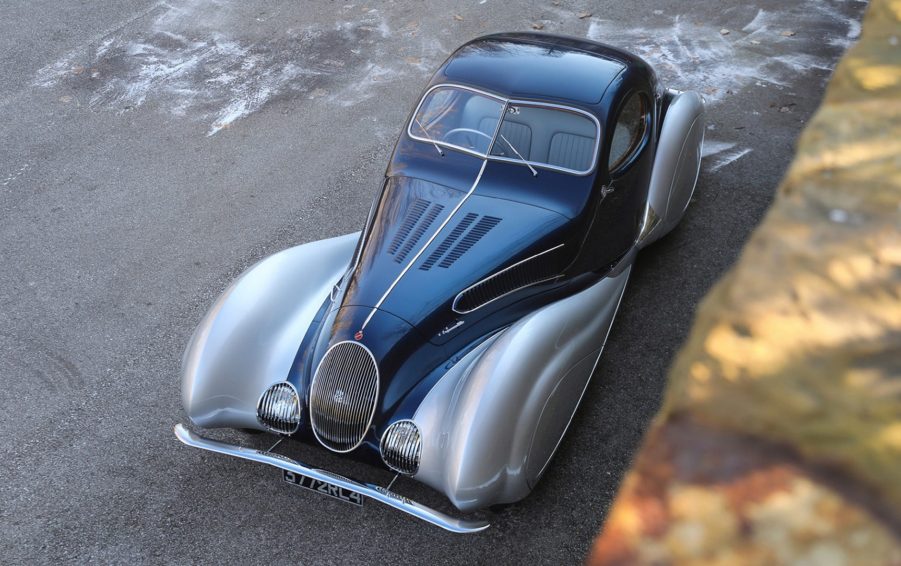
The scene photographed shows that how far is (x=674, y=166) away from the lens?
541cm

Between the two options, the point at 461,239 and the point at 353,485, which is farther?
the point at 461,239

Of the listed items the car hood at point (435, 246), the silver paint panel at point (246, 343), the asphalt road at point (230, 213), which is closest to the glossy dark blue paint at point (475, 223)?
the car hood at point (435, 246)

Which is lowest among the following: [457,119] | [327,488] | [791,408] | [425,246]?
[327,488]

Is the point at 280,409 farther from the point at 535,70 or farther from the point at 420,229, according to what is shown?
the point at 535,70

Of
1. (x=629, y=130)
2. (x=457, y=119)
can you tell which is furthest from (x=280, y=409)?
(x=629, y=130)

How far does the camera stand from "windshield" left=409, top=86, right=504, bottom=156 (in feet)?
16.0

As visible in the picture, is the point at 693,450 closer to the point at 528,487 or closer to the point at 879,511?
the point at 879,511

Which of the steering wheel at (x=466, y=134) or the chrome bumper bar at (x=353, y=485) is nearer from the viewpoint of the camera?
the chrome bumper bar at (x=353, y=485)

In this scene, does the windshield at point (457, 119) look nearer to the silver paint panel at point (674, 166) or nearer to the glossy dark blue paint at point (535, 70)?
the glossy dark blue paint at point (535, 70)

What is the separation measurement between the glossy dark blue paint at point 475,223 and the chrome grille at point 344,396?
0.17 ft

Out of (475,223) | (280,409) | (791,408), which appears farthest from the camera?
(475,223)

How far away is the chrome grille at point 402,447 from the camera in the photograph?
3740 millimetres

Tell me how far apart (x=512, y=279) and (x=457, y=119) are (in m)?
1.29

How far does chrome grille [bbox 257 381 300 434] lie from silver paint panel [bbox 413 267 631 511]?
673 millimetres
